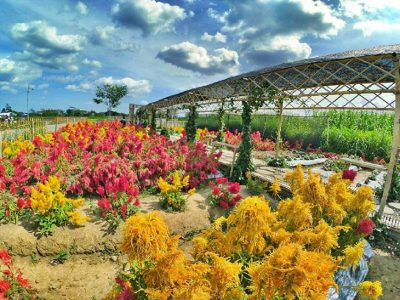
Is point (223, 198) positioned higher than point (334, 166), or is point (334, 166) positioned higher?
point (334, 166)

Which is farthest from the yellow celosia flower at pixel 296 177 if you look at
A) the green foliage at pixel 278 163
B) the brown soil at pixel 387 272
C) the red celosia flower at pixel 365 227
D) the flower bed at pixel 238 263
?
the green foliage at pixel 278 163

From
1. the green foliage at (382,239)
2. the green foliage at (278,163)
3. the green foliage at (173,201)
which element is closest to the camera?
the green foliage at (382,239)

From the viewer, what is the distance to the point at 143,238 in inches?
60.1

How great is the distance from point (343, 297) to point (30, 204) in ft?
14.7

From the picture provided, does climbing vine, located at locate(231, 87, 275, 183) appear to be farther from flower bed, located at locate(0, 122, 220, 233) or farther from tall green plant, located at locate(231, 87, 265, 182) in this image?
flower bed, located at locate(0, 122, 220, 233)

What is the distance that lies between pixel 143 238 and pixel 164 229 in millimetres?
114

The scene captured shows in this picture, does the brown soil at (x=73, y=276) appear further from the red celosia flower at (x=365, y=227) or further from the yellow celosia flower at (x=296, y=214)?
the red celosia flower at (x=365, y=227)

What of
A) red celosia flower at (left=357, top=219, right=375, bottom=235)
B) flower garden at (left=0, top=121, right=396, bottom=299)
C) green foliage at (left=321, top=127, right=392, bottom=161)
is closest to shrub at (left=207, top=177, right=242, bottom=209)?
flower garden at (left=0, top=121, right=396, bottom=299)

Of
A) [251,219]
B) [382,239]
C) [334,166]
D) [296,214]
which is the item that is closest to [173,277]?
[251,219]

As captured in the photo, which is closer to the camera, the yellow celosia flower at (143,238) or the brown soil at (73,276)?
the yellow celosia flower at (143,238)

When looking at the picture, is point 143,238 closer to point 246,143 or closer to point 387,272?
point 387,272

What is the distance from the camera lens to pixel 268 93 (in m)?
8.26

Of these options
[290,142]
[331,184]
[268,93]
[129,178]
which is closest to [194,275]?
[331,184]

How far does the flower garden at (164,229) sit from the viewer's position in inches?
58.1
